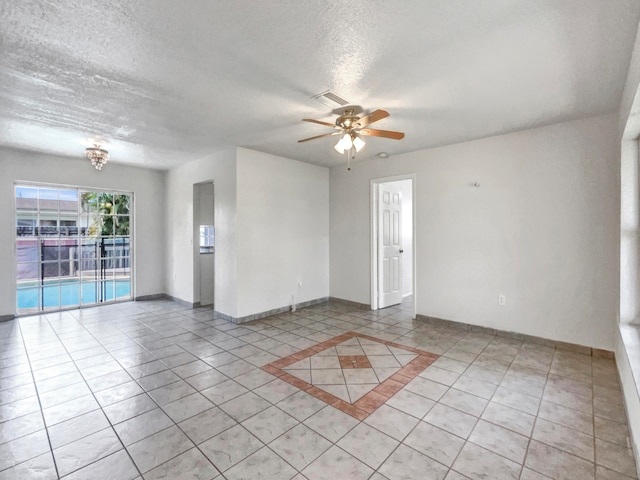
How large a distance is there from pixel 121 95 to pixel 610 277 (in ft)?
16.8

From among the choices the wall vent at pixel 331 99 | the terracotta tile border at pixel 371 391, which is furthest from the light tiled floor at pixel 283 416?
the wall vent at pixel 331 99

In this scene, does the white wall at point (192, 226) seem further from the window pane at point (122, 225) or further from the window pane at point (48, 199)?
the window pane at point (48, 199)

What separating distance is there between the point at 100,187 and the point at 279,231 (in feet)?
11.3

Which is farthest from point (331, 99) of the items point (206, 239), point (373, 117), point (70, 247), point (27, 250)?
point (27, 250)

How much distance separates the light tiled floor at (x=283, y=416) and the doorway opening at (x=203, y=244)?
1.79 meters

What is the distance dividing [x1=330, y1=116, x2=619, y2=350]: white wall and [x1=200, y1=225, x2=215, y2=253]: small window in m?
3.38

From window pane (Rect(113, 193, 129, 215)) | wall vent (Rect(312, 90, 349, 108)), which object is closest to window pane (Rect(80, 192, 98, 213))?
window pane (Rect(113, 193, 129, 215))

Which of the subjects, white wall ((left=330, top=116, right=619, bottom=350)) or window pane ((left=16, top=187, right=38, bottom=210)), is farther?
window pane ((left=16, top=187, right=38, bottom=210))

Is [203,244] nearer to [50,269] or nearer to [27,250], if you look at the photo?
[50,269]

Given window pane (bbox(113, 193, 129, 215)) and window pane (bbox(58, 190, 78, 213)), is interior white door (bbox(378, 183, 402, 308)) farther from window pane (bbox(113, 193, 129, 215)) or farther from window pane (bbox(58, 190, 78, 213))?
window pane (bbox(58, 190, 78, 213))

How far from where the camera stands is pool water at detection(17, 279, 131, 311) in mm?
4899

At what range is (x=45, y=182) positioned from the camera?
490 cm

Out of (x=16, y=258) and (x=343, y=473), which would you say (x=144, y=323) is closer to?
(x=16, y=258)

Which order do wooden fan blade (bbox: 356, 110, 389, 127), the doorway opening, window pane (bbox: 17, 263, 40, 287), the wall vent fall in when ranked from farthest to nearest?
the doorway opening → window pane (bbox: 17, 263, 40, 287) → the wall vent → wooden fan blade (bbox: 356, 110, 389, 127)
